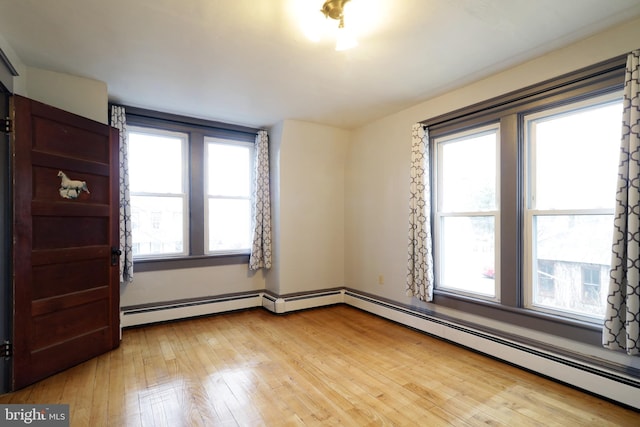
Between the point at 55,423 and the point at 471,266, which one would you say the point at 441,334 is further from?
the point at 55,423

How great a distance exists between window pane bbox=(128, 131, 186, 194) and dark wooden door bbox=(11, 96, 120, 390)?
2.08ft

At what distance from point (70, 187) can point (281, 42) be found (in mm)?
2121

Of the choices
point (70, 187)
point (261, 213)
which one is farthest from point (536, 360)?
point (70, 187)

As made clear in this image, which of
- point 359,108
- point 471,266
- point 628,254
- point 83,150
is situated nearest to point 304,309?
point 471,266

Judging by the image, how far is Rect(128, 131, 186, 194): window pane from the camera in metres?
3.63

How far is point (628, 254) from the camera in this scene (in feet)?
6.39

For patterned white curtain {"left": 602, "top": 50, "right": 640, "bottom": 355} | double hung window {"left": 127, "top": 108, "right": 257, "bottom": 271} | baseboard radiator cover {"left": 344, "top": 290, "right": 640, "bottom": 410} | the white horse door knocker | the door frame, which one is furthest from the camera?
double hung window {"left": 127, "top": 108, "right": 257, "bottom": 271}

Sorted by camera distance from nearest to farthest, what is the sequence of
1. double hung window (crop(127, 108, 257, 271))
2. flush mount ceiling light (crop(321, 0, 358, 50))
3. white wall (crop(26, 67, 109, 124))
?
flush mount ceiling light (crop(321, 0, 358, 50)) → white wall (crop(26, 67, 109, 124)) → double hung window (crop(127, 108, 257, 271))

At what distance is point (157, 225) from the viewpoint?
377 centimetres

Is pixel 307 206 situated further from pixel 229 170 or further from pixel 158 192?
pixel 158 192

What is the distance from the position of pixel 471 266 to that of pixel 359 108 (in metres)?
2.15

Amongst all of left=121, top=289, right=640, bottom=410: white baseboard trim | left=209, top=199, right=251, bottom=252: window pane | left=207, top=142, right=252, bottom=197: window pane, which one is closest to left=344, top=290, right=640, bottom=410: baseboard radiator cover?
left=121, top=289, right=640, bottom=410: white baseboard trim

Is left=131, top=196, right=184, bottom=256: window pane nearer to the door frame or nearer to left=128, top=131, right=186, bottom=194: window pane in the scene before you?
left=128, top=131, right=186, bottom=194: window pane

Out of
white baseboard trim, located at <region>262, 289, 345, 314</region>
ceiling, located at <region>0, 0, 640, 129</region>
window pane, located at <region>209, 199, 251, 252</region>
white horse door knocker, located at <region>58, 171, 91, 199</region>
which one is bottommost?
white baseboard trim, located at <region>262, 289, 345, 314</region>
